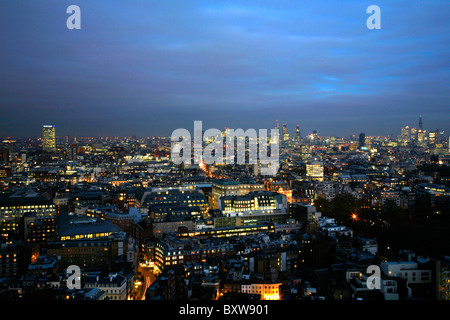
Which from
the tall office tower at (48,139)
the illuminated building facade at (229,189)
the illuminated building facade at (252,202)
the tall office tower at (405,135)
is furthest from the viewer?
the tall office tower at (405,135)

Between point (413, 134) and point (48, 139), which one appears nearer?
point (48, 139)

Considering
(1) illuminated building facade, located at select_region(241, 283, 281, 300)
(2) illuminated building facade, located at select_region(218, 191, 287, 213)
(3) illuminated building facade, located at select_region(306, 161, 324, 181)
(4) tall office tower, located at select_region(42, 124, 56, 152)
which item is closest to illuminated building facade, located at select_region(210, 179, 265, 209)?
(2) illuminated building facade, located at select_region(218, 191, 287, 213)

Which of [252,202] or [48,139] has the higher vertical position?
[48,139]

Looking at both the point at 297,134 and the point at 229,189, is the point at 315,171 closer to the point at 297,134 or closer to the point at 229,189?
the point at 229,189

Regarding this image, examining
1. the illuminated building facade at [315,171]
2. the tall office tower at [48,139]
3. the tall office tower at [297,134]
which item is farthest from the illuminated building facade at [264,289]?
the tall office tower at [297,134]

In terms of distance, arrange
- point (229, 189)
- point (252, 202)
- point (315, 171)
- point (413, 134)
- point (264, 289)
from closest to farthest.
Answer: point (264, 289) → point (252, 202) → point (229, 189) → point (315, 171) → point (413, 134)

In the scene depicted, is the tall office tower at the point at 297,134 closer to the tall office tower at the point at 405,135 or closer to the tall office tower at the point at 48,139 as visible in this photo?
the tall office tower at the point at 405,135

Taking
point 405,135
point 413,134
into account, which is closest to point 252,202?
point 413,134

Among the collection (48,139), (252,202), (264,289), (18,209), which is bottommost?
(264,289)

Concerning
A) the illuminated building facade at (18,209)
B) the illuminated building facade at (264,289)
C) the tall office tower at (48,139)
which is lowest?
the illuminated building facade at (264,289)

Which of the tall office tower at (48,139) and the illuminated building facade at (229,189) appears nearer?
the illuminated building facade at (229,189)

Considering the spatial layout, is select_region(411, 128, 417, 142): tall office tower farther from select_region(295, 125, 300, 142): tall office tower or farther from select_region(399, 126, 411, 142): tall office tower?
select_region(295, 125, 300, 142): tall office tower

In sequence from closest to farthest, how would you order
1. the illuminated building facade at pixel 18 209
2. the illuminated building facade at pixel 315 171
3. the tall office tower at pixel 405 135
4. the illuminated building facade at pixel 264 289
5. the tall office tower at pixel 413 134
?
the illuminated building facade at pixel 264 289 → the illuminated building facade at pixel 18 209 → the illuminated building facade at pixel 315 171 → the tall office tower at pixel 413 134 → the tall office tower at pixel 405 135
